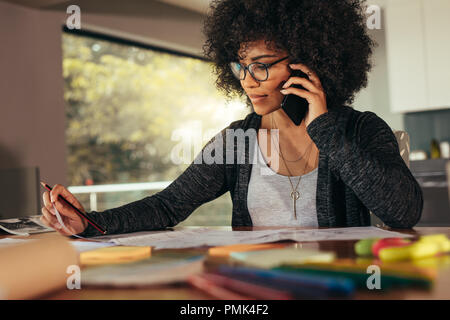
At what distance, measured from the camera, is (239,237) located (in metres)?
0.99

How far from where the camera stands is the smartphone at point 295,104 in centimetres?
137

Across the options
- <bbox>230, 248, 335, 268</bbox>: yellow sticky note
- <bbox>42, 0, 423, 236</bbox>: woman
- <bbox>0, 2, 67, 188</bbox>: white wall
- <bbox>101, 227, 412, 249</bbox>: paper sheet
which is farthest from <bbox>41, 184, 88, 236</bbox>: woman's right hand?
<bbox>0, 2, 67, 188</bbox>: white wall

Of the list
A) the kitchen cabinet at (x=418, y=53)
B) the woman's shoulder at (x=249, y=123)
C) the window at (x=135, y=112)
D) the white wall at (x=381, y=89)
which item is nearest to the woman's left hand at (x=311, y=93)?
the woman's shoulder at (x=249, y=123)

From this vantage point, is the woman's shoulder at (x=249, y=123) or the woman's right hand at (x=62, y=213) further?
the woman's shoulder at (x=249, y=123)

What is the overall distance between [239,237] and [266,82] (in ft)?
1.85

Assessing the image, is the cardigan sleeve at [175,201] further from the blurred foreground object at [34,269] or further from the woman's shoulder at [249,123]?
the blurred foreground object at [34,269]

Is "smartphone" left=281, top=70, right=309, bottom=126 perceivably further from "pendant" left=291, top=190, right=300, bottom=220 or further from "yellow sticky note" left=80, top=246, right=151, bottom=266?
"yellow sticky note" left=80, top=246, right=151, bottom=266

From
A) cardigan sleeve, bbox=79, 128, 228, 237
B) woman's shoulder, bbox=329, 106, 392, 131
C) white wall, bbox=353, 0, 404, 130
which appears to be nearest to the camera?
cardigan sleeve, bbox=79, 128, 228, 237

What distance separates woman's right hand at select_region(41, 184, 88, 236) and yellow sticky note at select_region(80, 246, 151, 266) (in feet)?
1.06

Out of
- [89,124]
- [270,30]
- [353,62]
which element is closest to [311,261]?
[270,30]

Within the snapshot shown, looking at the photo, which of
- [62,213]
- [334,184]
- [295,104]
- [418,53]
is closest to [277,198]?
[334,184]

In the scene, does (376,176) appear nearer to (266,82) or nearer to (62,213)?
(266,82)

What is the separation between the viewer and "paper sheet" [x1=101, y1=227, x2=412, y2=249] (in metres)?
0.91
